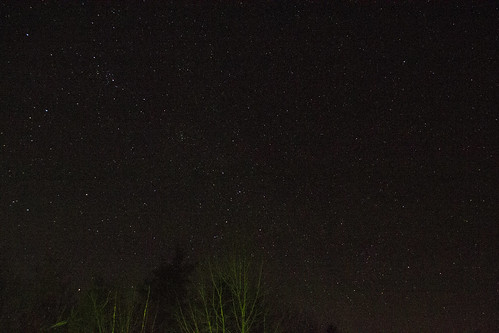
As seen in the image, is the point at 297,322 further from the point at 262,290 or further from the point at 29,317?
the point at 262,290

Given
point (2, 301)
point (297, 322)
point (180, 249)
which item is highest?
point (180, 249)

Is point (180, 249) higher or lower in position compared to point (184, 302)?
higher

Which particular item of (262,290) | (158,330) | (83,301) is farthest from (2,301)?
(262,290)

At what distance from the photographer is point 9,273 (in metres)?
25.3

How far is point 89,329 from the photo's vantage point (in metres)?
19.4

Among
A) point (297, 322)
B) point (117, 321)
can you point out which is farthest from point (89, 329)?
point (297, 322)

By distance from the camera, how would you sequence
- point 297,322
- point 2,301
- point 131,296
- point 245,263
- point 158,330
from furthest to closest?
1. point 297,322
2. point 158,330
3. point 2,301
4. point 131,296
5. point 245,263

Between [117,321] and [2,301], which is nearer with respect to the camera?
[117,321]

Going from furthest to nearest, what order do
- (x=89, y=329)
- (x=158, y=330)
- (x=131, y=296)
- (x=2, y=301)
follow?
(x=158, y=330), (x=2, y=301), (x=89, y=329), (x=131, y=296)

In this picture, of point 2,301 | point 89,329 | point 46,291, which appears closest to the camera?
point 89,329

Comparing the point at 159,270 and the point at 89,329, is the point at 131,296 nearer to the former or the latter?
the point at 89,329

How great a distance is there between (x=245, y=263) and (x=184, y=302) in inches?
856

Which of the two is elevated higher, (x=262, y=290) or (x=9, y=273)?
(x=9, y=273)

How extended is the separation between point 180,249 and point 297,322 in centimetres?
1876
